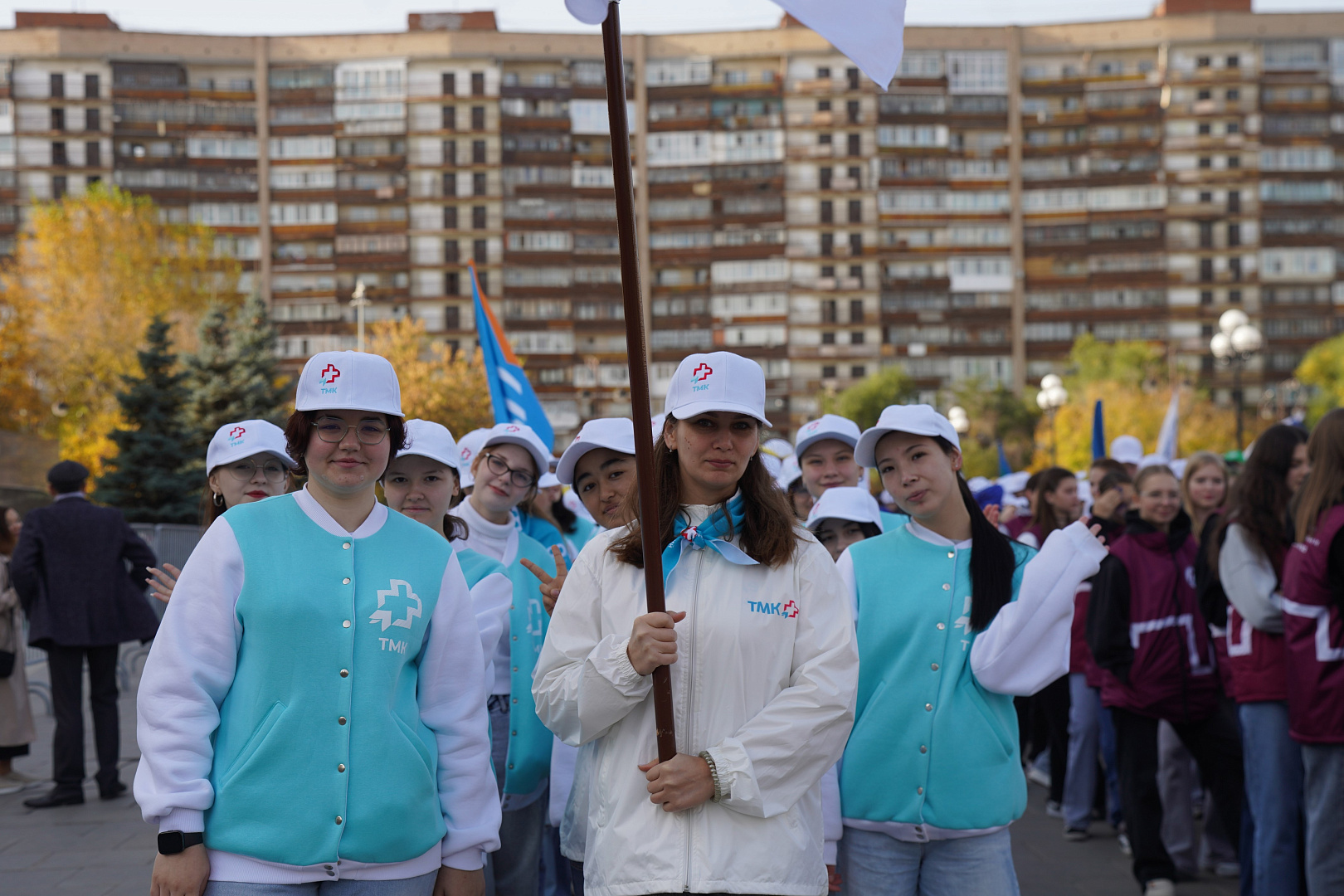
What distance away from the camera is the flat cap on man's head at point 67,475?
9859mm

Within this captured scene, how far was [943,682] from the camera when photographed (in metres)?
4.15

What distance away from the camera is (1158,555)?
7438 mm

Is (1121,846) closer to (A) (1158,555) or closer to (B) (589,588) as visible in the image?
(A) (1158,555)

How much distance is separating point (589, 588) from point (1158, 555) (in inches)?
194

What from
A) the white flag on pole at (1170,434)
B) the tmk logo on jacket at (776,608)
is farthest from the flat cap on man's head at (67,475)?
the white flag on pole at (1170,434)

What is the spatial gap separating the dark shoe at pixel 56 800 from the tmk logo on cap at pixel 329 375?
717 centimetres

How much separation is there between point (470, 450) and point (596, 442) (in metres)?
1.21

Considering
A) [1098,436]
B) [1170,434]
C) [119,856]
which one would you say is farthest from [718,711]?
[1170,434]

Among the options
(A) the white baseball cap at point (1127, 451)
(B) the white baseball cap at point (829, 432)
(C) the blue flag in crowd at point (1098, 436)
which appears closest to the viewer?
(B) the white baseball cap at point (829, 432)

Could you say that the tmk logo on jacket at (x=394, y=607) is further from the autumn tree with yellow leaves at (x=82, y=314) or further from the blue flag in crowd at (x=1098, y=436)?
the autumn tree with yellow leaves at (x=82, y=314)

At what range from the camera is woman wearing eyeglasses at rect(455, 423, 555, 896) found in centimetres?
501

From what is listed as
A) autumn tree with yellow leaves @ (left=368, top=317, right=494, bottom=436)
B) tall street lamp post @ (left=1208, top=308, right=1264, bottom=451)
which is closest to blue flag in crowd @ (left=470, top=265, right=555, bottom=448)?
tall street lamp post @ (left=1208, top=308, right=1264, bottom=451)

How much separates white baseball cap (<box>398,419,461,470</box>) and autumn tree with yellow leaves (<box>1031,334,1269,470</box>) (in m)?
52.6

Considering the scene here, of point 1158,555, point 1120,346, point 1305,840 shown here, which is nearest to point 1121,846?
point 1158,555
